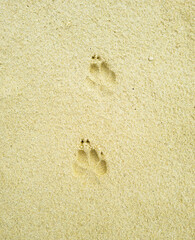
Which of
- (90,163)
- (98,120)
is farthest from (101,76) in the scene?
(90,163)

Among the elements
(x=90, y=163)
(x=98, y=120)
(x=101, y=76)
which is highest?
(x=101, y=76)

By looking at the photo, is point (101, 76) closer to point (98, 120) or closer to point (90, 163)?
point (98, 120)

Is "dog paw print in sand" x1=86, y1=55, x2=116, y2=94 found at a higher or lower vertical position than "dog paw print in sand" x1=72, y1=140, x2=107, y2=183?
higher

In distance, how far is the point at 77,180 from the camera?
1.21 metres

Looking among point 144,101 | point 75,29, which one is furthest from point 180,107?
point 75,29

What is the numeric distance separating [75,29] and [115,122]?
57 centimetres

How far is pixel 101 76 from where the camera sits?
1199 millimetres

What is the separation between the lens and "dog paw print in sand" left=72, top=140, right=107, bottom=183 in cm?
119

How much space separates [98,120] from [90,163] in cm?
24

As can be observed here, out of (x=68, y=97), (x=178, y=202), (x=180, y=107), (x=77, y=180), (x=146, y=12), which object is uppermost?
(x=146, y=12)

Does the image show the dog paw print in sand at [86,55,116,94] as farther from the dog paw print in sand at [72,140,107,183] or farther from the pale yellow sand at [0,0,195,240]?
the dog paw print in sand at [72,140,107,183]

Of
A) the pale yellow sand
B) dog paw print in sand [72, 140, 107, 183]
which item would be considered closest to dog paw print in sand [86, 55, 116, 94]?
the pale yellow sand

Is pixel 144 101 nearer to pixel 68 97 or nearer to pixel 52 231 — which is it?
pixel 68 97

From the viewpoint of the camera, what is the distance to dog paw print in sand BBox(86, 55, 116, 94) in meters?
1.20
